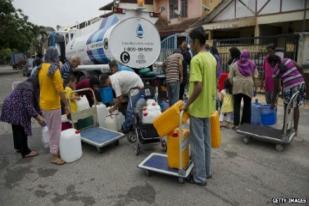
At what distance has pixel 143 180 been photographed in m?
3.83

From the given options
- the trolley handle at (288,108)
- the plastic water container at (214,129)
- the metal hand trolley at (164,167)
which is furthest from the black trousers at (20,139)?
the trolley handle at (288,108)

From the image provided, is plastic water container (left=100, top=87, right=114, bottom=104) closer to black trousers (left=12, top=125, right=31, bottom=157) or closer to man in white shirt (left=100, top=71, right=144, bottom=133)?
man in white shirt (left=100, top=71, right=144, bottom=133)

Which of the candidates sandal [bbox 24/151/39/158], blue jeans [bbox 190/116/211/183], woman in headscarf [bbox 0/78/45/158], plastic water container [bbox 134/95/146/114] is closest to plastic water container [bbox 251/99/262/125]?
plastic water container [bbox 134/95/146/114]

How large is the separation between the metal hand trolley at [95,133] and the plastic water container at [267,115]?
3.19 m

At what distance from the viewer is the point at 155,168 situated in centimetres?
382

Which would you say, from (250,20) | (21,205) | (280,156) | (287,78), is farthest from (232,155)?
(250,20)

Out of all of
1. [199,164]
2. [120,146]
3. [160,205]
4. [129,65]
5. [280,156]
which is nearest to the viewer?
[160,205]

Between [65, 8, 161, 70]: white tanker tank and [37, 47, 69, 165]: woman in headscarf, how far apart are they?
116 inches

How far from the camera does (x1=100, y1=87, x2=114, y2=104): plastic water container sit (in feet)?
22.6

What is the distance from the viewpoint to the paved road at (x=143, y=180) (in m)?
3.35

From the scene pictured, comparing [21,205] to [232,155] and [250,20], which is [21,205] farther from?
[250,20]

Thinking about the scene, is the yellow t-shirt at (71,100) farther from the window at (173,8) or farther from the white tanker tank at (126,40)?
the window at (173,8)

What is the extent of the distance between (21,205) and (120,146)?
7.11ft

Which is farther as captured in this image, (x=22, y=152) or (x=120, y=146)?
(x=120, y=146)
